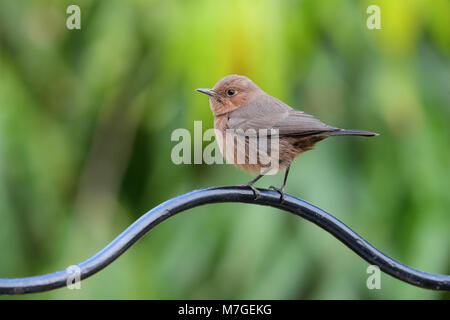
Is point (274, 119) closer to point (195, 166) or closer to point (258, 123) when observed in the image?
point (258, 123)

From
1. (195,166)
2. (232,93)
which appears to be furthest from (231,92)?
(195,166)

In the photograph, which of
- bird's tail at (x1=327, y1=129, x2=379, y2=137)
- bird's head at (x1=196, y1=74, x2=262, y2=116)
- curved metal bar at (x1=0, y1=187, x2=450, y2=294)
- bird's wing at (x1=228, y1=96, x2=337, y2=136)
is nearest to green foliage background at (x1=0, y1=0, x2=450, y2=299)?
bird's head at (x1=196, y1=74, x2=262, y2=116)

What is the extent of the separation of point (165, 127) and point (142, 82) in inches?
15.4

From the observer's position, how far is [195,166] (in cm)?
480

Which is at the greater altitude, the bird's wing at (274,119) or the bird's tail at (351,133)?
the bird's wing at (274,119)

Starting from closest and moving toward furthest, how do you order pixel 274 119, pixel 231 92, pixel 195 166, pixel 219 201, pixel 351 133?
pixel 219 201
pixel 351 133
pixel 274 119
pixel 231 92
pixel 195 166

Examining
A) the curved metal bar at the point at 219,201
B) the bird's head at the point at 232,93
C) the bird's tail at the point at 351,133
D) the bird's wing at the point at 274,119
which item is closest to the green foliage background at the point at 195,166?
the bird's head at the point at 232,93

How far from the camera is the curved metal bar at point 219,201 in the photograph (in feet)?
7.22

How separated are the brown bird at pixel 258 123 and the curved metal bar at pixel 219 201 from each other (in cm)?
43

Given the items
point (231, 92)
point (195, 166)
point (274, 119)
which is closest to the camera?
point (274, 119)

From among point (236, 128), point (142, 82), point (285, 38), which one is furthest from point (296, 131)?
point (142, 82)

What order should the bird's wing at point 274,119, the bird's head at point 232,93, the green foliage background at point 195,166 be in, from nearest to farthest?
the bird's wing at point 274,119, the bird's head at point 232,93, the green foliage background at point 195,166

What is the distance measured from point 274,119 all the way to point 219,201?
3.21 feet

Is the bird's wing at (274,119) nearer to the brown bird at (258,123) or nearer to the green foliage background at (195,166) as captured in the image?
the brown bird at (258,123)
